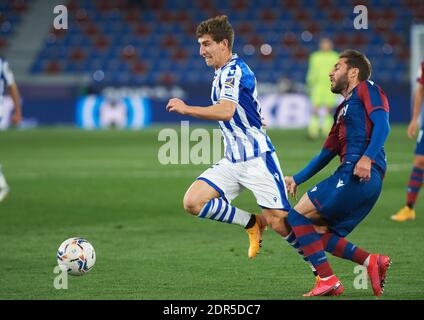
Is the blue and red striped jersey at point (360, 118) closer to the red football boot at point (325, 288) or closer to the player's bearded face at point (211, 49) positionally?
the red football boot at point (325, 288)

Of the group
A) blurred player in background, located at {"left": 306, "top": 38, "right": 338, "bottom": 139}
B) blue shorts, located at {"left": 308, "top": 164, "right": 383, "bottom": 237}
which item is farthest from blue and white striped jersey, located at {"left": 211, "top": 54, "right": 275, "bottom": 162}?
blurred player in background, located at {"left": 306, "top": 38, "right": 338, "bottom": 139}

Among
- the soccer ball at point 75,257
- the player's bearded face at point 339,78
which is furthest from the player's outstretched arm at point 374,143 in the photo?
the soccer ball at point 75,257

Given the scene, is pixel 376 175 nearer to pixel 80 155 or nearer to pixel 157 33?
pixel 80 155

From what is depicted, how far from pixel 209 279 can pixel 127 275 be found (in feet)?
2.32

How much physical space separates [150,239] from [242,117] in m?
2.71

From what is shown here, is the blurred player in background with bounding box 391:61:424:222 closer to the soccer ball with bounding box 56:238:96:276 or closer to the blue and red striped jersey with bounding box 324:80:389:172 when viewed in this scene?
the blue and red striped jersey with bounding box 324:80:389:172

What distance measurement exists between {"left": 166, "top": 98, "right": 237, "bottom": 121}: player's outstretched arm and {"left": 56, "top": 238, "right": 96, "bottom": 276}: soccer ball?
1424 millimetres

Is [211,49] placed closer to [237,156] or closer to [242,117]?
[242,117]

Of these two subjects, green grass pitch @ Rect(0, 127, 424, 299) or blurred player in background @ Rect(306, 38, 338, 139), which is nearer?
green grass pitch @ Rect(0, 127, 424, 299)

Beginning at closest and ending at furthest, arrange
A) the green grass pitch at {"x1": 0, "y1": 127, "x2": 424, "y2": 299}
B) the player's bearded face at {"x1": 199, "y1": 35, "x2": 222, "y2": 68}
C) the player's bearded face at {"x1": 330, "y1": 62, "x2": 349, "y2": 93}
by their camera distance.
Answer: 1. the player's bearded face at {"x1": 330, "y1": 62, "x2": 349, "y2": 93}
2. the green grass pitch at {"x1": 0, "y1": 127, "x2": 424, "y2": 299}
3. the player's bearded face at {"x1": 199, "y1": 35, "x2": 222, "y2": 68}

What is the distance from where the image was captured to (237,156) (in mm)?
7562

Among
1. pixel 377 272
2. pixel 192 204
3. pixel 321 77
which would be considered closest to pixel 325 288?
pixel 377 272

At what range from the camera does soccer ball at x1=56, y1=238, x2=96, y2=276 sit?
7.25 metres

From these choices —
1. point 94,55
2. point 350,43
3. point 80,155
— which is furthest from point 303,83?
point 80,155
